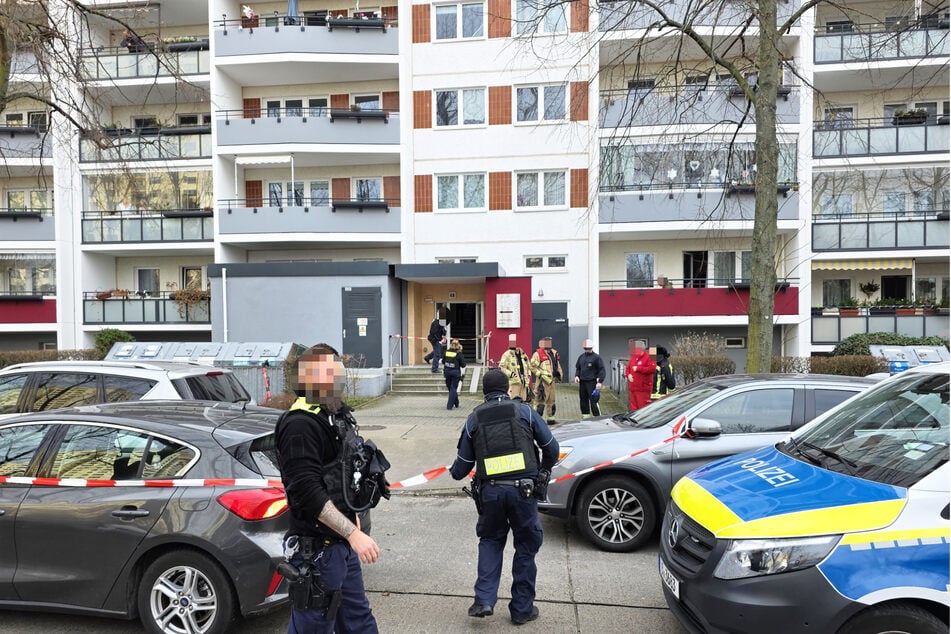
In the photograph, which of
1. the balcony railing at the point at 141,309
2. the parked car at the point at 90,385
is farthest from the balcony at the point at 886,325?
the balcony railing at the point at 141,309

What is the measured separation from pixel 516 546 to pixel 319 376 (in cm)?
200

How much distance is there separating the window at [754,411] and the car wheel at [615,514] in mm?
985

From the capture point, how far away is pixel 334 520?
2.59m

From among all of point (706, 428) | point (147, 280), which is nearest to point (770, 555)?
point (706, 428)

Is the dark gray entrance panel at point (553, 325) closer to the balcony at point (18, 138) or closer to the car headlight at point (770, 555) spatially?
the car headlight at point (770, 555)

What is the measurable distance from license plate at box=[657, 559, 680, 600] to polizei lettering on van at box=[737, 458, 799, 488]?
79cm

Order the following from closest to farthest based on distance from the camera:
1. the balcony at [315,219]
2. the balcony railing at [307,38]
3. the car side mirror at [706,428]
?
the car side mirror at [706,428]
the balcony railing at [307,38]
the balcony at [315,219]

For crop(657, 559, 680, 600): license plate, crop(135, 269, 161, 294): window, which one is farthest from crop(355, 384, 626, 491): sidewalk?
crop(135, 269, 161, 294): window

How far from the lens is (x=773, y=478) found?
3338mm

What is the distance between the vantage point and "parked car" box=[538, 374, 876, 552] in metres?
5.26

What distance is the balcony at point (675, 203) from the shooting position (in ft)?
62.3

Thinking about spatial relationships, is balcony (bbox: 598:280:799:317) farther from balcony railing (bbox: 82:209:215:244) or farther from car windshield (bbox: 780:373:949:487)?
car windshield (bbox: 780:373:949:487)

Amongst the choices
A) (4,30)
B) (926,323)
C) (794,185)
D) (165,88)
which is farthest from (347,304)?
(926,323)

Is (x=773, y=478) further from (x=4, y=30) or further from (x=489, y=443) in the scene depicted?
(x=4, y=30)
